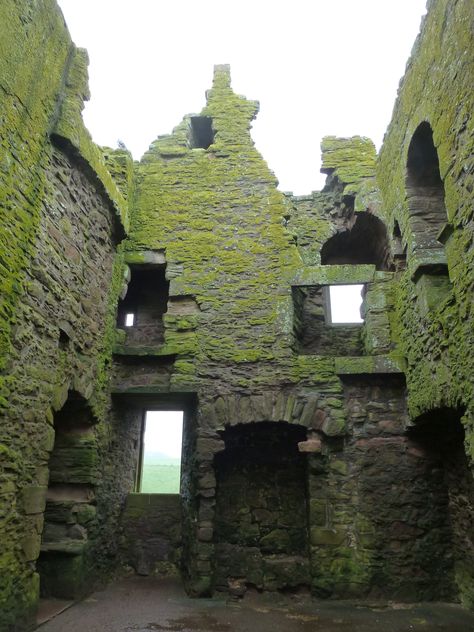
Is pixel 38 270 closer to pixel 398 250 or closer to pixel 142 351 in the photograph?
pixel 142 351

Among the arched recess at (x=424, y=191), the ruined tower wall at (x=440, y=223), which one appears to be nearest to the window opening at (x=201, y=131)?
the ruined tower wall at (x=440, y=223)

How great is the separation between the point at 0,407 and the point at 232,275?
12.9 ft

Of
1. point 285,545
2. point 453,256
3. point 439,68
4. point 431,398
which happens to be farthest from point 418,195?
point 285,545

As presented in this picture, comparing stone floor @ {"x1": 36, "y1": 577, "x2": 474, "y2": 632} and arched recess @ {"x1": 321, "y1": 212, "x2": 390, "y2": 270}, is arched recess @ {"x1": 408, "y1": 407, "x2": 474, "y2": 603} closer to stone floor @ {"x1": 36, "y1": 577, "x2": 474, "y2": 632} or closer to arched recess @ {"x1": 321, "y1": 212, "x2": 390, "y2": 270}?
stone floor @ {"x1": 36, "y1": 577, "x2": 474, "y2": 632}

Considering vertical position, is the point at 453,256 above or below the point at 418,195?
below

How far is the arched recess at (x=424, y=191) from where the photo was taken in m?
5.66

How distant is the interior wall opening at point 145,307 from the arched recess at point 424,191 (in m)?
4.05

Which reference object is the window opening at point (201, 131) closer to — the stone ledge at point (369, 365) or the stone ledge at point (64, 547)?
the stone ledge at point (369, 365)

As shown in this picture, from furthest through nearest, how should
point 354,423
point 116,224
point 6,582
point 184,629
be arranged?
1. point 116,224
2. point 354,423
3. point 184,629
4. point 6,582

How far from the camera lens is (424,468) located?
5848 millimetres

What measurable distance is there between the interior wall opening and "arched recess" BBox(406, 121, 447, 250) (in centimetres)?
405

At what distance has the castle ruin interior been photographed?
170 inches

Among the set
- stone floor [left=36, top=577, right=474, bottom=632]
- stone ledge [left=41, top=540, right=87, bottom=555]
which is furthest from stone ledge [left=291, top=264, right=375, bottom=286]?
stone ledge [left=41, top=540, right=87, bottom=555]

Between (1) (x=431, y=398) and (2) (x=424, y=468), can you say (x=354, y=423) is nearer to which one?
(2) (x=424, y=468)
